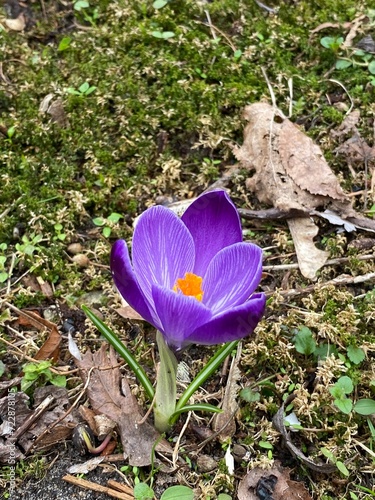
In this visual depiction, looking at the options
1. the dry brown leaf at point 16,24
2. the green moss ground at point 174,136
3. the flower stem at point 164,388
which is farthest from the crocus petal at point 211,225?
the dry brown leaf at point 16,24

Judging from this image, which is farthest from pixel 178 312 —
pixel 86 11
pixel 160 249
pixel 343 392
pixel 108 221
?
pixel 86 11

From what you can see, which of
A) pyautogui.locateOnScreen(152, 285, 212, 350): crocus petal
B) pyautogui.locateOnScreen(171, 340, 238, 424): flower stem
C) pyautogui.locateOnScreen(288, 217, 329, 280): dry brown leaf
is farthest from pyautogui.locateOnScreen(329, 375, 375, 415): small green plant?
pyautogui.locateOnScreen(152, 285, 212, 350): crocus petal

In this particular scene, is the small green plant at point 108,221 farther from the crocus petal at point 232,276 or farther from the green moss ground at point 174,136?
the crocus petal at point 232,276

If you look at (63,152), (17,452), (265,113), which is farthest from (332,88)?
(17,452)

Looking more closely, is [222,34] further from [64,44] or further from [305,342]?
[305,342]

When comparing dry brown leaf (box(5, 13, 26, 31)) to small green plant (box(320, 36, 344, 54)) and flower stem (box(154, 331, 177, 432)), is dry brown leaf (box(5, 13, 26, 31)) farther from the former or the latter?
flower stem (box(154, 331, 177, 432))

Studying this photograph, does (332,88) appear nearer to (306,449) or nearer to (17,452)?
(306,449)
